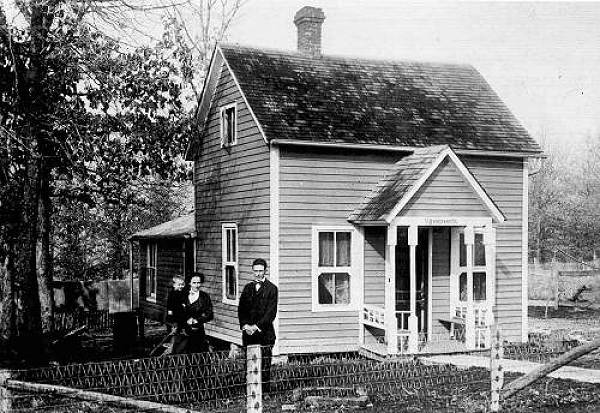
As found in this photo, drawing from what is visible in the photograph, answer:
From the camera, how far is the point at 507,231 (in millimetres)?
18734

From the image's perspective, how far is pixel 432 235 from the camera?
698 inches

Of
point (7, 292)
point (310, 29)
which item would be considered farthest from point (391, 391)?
point (310, 29)

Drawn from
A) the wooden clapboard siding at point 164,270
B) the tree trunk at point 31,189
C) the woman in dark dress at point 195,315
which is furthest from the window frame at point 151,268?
the woman in dark dress at point 195,315

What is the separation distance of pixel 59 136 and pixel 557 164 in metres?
63.2

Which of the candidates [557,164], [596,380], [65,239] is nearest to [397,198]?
[596,380]

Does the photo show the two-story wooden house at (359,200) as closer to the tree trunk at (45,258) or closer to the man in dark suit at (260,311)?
the tree trunk at (45,258)

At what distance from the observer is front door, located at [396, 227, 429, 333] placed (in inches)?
699

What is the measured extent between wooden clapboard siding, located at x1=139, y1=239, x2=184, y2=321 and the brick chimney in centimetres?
714

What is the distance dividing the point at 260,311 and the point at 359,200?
614 centimetres

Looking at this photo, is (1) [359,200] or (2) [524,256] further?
(2) [524,256]

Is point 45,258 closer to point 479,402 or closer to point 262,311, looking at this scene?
point 262,311

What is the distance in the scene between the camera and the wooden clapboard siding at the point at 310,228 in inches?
652

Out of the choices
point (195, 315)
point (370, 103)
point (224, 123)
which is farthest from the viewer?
point (224, 123)

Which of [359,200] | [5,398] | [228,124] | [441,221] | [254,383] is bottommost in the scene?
[5,398]
